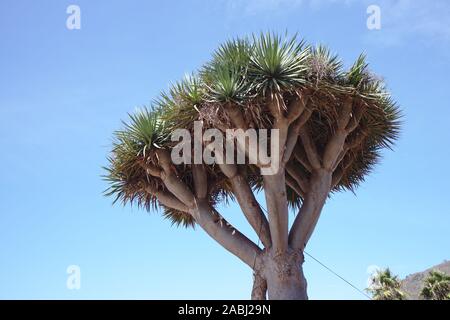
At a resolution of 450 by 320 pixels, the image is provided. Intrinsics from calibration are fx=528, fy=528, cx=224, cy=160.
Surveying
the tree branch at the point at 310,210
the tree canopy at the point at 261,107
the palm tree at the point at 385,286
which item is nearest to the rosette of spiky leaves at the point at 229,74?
the tree canopy at the point at 261,107

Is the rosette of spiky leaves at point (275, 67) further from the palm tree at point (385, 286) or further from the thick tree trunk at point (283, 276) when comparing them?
the palm tree at point (385, 286)

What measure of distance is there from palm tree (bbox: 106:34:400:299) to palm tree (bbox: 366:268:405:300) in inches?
527

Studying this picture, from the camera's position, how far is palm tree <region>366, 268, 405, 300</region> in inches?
853

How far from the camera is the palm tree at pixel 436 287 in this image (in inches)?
848

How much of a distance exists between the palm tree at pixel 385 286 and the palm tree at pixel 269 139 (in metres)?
13.4

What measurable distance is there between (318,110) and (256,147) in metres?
1.41

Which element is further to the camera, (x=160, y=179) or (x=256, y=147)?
(x=160, y=179)

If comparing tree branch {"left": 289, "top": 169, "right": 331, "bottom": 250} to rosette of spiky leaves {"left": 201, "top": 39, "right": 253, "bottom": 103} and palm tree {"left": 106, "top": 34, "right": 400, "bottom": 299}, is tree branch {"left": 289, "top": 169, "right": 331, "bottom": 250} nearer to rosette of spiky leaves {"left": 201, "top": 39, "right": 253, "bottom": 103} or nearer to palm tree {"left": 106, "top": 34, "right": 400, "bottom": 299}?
palm tree {"left": 106, "top": 34, "right": 400, "bottom": 299}

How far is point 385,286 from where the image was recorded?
2205cm

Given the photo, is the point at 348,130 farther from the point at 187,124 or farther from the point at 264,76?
the point at 187,124

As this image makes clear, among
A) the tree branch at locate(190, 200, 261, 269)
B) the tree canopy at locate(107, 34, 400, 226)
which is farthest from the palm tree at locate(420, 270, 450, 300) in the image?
the tree branch at locate(190, 200, 261, 269)
